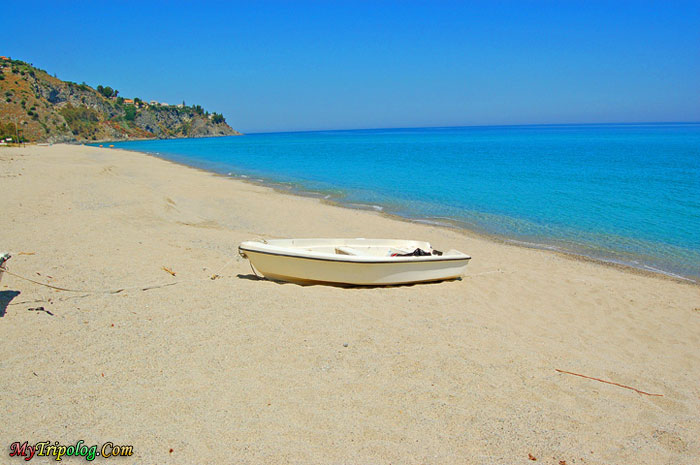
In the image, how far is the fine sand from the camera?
145 inches

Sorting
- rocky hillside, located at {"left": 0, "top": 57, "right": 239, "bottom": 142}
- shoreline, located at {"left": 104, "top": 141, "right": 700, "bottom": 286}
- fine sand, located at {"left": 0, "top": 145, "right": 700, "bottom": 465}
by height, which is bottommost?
shoreline, located at {"left": 104, "top": 141, "right": 700, "bottom": 286}

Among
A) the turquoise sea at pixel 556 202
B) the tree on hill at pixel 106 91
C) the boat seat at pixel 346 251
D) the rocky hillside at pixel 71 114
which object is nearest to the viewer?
the boat seat at pixel 346 251

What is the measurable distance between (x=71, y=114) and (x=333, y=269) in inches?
4481

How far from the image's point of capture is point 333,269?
7.41m

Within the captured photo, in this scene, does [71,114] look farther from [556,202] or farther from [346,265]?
[346,265]

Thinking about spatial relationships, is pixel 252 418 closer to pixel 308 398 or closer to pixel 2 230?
pixel 308 398

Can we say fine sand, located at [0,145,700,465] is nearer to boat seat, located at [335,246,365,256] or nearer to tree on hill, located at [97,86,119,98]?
boat seat, located at [335,246,365,256]

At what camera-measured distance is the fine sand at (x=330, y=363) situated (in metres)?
3.67

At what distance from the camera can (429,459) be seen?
3.50m

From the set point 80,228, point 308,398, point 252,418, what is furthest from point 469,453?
point 80,228

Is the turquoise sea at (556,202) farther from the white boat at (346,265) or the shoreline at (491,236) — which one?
the white boat at (346,265)

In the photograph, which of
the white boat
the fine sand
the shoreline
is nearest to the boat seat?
the white boat

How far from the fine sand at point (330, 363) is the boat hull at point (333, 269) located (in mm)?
238

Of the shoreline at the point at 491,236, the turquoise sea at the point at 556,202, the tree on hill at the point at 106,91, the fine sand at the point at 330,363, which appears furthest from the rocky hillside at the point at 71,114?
the fine sand at the point at 330,363
